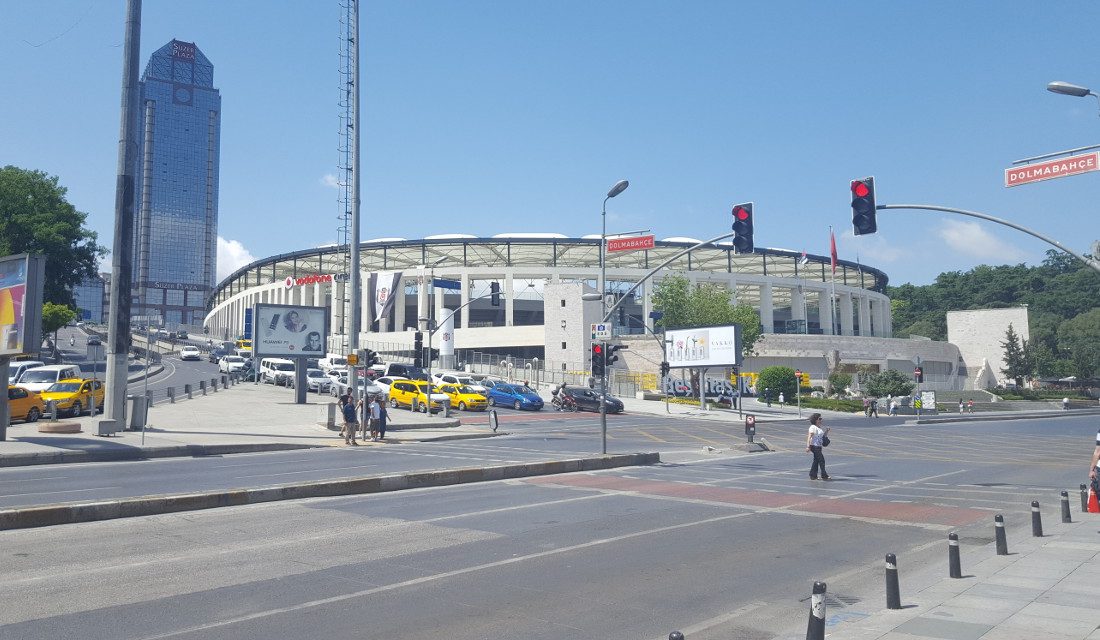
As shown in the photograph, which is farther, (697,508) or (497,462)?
(497,462)

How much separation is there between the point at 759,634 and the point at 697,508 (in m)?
7.74

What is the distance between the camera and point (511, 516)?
13.8 metres

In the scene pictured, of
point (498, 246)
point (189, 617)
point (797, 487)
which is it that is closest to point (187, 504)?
point (189, 617)

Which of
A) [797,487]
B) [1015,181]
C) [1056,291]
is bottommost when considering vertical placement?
[797,487]

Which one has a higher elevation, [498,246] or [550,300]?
[498,246]

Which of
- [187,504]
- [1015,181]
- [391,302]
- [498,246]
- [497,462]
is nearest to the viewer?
[187,504]

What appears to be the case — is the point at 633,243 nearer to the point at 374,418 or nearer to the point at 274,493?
the point at 374,418

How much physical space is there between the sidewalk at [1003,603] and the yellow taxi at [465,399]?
38982mm

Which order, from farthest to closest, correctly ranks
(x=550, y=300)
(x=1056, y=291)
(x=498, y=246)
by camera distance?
(x=1056, y=291) → (x=498, y=246) → (x=550, y=300)

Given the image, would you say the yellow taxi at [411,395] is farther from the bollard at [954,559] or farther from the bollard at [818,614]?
the bollard at [818,614]

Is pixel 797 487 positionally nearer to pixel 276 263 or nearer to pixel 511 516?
pixel 511 516

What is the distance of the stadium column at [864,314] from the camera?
356 feet

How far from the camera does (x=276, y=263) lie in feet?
380

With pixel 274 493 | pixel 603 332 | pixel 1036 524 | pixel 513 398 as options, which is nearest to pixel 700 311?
pixel 513 398
